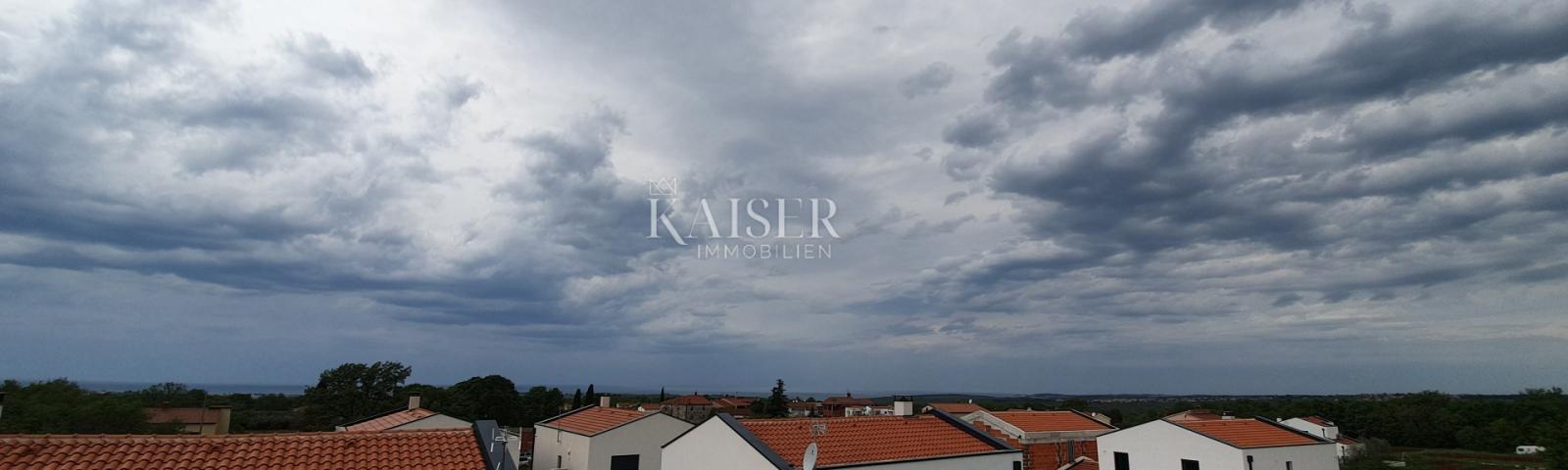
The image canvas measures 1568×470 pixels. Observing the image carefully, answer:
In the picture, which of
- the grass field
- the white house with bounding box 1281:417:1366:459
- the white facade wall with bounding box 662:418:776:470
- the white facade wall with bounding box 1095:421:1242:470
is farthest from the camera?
the white house with bounding box 1281:417:1366:459

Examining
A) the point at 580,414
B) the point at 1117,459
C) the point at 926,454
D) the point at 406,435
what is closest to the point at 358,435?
the point at 406,435

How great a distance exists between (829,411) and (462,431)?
104 meters

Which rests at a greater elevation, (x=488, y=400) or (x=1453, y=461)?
(x=488, y=400)

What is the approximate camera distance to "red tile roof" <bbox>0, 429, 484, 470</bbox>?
1080 cm

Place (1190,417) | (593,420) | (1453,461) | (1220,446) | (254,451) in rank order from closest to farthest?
(254,451) → (1220,446) → (593,420) → (1190,417) → (1453,461)

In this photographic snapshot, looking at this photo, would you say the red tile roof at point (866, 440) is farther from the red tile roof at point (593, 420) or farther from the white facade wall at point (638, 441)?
the red tile roof at point (593, 420)

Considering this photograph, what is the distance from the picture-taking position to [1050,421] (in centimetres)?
5862

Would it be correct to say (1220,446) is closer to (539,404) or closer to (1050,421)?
(1050,421)

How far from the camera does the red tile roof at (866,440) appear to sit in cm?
2331

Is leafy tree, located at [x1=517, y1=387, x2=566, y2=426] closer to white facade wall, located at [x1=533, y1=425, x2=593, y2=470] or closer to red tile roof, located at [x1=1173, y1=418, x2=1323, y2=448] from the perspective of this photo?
white facade wall, located at [x1=533, y1=425, x2=593, y2=470]

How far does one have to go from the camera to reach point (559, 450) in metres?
38.7

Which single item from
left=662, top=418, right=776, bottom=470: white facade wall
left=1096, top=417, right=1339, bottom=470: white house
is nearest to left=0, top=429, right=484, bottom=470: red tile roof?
left=662, top=418, right=776, bottom=470: white facade wall

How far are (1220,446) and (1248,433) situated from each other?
3.34 metres

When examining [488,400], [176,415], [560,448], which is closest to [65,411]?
[176,415]
